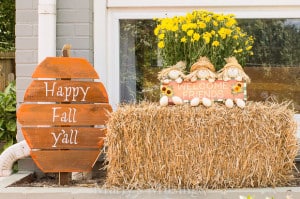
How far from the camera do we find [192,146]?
352cm

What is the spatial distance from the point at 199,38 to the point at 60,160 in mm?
1421

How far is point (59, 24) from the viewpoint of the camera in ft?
14.4

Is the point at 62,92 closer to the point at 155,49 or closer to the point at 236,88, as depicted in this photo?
the point at 155,49

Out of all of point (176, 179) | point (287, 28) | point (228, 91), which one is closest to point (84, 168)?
point (176, 179)

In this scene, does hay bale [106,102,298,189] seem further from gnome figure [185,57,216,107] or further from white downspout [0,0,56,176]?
white downspout [0,0,56,176]

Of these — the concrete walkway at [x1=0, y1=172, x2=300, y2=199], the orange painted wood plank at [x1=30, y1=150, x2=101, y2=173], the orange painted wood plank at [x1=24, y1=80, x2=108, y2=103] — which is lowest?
the concrete walkway at [x1=0, y1=172, x2=300, y2=199]

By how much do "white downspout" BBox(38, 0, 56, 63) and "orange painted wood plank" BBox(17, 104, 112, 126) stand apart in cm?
59

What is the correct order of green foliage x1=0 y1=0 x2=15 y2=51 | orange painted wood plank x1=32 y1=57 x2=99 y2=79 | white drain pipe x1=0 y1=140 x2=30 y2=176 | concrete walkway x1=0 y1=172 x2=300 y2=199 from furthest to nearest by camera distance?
1. green foliage x1=0 y1=0 x2=15 y2=51
2. white drain pipe x1=0 y1=140 x2=30 y2=176
3. orange painted wood plank x1=32 y1=57 x2=99 y2=79
4. concrete walkway x1=0 y1=172 x2=300 y2=199

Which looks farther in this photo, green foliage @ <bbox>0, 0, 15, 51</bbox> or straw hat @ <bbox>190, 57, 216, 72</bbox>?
green foliage @ <bbox>0, 0, 15, 51</bbox>

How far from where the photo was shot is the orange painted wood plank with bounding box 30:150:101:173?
150 inches

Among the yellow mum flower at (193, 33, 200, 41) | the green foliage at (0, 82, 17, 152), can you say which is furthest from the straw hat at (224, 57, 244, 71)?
the green foliage at (0, 82, 17, 152)

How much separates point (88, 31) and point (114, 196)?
1.65 m

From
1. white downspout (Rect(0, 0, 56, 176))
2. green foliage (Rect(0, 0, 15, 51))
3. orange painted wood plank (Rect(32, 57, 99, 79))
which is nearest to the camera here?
orange painted wood plank (Rect(32, 57, 99, 79))

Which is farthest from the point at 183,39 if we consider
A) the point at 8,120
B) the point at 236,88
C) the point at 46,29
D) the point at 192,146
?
the point at 8,120
